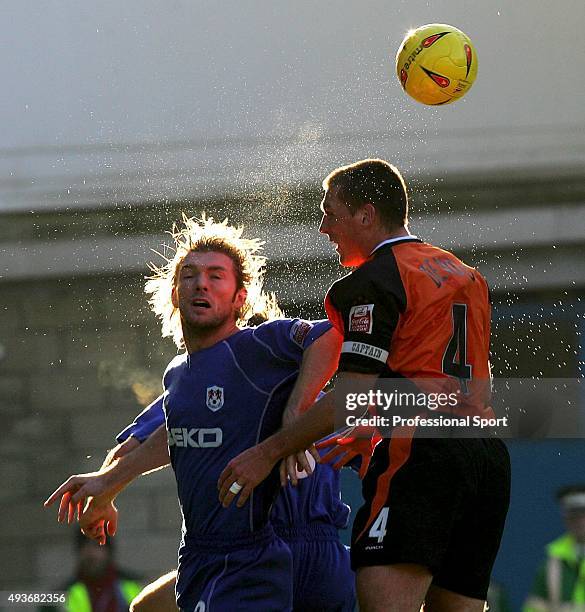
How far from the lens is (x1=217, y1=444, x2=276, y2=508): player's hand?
11.3 feet

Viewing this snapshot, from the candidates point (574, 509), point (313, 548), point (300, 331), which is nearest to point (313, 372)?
point (300, 331)

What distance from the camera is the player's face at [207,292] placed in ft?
13.1

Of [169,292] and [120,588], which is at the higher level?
[169,292]

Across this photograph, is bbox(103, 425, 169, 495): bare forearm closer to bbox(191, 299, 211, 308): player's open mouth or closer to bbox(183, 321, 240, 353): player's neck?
bbox(183, 321, 240, 353): player's neck

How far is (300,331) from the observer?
3.88 metres

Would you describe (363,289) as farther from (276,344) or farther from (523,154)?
(523,154)

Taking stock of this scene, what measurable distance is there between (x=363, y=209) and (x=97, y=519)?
5.20 feet

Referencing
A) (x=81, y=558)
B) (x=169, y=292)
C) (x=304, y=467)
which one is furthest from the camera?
(x=81, y=558)

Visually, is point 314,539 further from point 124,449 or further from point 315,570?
point 124,449

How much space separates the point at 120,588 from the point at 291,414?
3540 millimetres

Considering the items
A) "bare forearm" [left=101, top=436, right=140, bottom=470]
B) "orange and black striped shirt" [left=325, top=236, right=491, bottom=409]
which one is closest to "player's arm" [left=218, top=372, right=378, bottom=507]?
"orange and black striped shirt" [left=325, top=236, right=491, bottom=409]

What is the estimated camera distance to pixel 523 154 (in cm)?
977

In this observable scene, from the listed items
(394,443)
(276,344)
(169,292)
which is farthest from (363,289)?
(169,292)

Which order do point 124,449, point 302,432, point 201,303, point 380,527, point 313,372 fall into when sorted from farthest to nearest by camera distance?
point 124,449 < point 201,303 < point 313,372 < point 302,432 < point 380,527
